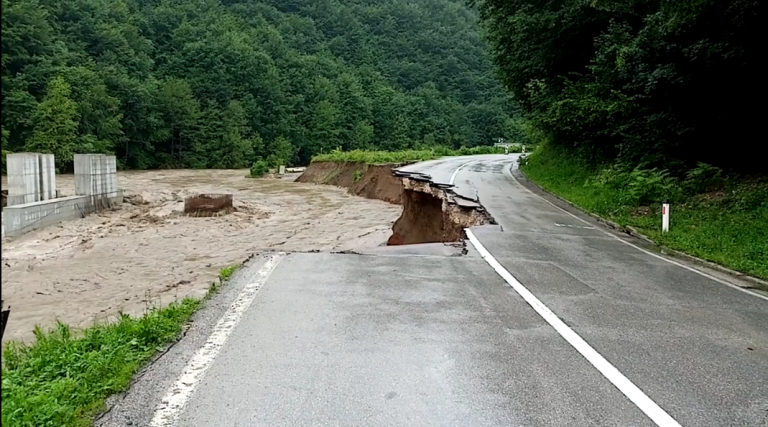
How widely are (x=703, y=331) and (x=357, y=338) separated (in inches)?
140

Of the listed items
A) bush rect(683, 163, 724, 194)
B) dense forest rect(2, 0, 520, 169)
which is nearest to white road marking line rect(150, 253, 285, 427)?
bush rect(683, 163, 724, 194)

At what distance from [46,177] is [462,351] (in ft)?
92.8

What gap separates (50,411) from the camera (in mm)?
4066

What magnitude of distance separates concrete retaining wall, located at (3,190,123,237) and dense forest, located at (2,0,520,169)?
2546cm

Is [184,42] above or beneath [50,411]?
above

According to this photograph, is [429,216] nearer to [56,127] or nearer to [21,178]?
[21,178]

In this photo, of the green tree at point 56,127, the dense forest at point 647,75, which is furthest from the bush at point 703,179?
the green tree at point 56,127

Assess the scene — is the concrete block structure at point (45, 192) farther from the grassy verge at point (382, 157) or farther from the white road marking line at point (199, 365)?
the white road marking line at point (199, 365)

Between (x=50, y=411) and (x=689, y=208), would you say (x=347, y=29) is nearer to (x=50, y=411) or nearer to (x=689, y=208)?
(x=689, y=208)

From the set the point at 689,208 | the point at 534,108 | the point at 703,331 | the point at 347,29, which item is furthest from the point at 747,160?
the point at 347,29

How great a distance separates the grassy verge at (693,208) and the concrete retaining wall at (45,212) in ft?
67.9

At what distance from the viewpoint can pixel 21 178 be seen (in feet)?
85.6

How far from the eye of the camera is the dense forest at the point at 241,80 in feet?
206

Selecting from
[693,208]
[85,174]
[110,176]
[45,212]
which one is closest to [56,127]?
[110,176]
